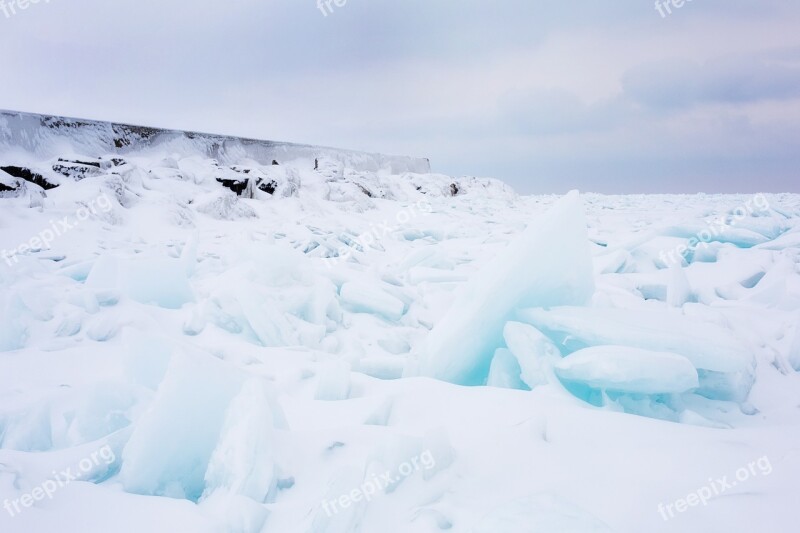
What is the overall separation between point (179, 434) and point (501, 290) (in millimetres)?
1328

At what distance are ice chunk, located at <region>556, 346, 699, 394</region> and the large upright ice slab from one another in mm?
446

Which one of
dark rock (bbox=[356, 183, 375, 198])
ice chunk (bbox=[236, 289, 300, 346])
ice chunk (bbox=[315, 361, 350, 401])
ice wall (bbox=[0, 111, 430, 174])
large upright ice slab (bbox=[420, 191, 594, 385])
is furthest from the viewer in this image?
dark rock (bbox=[356, 183, 375, 198])

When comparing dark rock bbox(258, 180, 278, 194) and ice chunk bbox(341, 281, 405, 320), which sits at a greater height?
dark rock bbox(258, 180, 278, 194)

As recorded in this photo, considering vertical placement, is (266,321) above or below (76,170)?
below

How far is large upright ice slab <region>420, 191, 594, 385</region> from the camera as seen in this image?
1993 millimetres

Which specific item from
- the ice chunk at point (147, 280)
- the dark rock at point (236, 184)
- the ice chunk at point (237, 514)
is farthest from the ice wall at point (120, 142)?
the ice chunk at point (237, 514)

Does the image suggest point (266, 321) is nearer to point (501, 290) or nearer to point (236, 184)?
point (501, 290)

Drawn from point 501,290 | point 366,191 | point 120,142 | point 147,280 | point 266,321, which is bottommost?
point 366,191

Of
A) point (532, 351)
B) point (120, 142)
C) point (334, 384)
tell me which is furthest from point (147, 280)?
point (120, 142)

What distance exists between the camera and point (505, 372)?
1.96 metres

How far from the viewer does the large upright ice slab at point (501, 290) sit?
6.54ft

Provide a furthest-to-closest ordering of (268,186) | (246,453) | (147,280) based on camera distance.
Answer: (268,186) < (147,280) < (246,453)

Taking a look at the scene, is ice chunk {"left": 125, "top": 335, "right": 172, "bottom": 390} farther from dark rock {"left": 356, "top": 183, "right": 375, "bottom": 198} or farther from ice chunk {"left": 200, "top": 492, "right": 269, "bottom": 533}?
dark rock {"left": 356, "top": 183, "right": 375, "bottom": 198}

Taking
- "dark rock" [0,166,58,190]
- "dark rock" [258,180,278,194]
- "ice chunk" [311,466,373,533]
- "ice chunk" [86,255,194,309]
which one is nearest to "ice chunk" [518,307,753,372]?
"ice chunk" [311,466,373,533]
